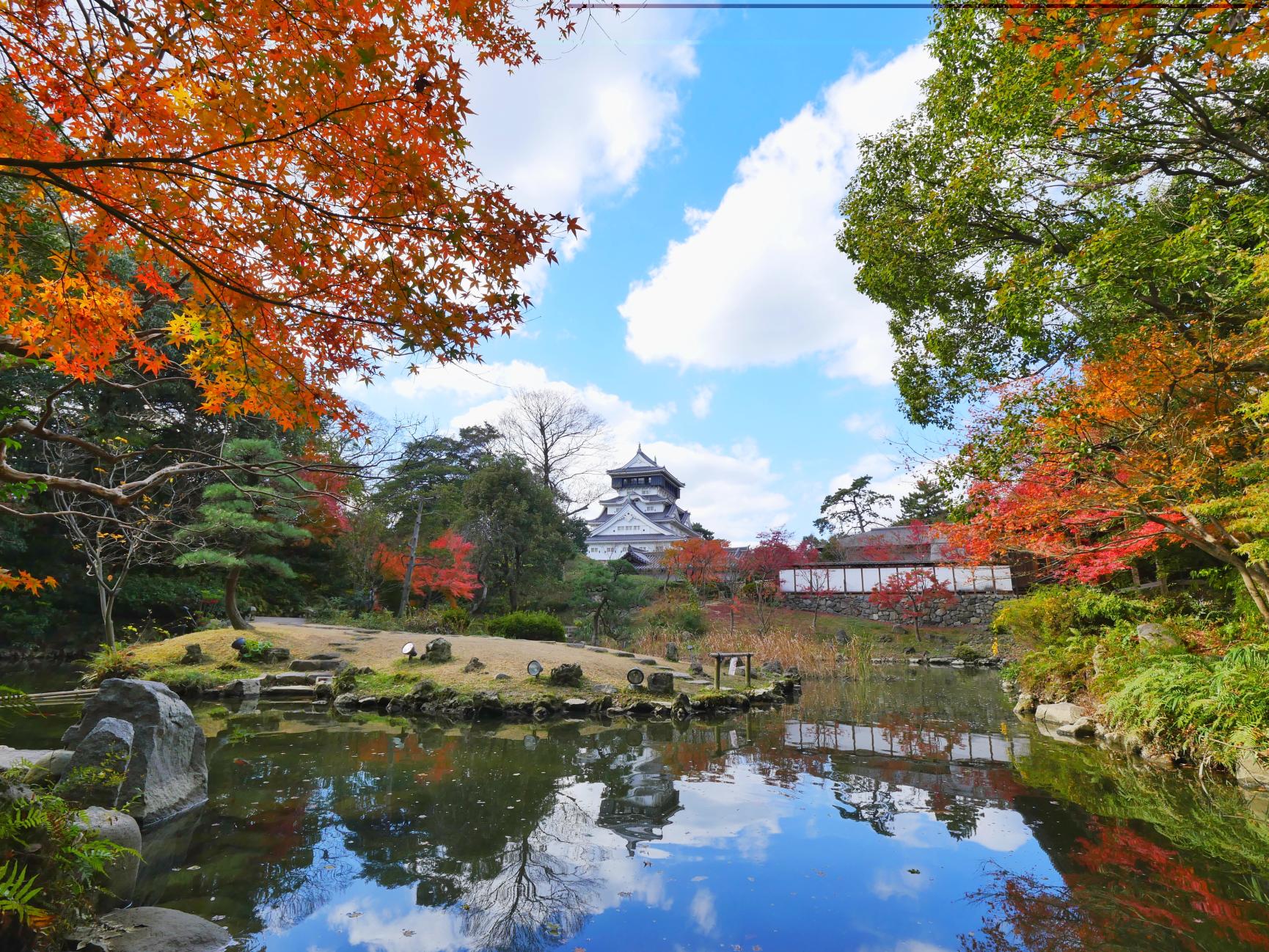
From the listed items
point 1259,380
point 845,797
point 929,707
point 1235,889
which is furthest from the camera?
point 929,707

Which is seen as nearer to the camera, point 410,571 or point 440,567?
point 410,571

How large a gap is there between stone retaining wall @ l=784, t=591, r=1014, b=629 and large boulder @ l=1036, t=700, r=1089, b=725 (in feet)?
44.3

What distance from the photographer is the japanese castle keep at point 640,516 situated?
113 feet

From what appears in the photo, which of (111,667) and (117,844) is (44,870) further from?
(111,667)

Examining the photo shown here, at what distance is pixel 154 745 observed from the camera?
4.26 metres

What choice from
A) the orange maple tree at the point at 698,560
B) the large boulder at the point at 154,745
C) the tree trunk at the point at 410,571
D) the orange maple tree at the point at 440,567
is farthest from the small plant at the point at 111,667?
the orange maple tree at the point at 698,560

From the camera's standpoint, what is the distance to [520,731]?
7.62m

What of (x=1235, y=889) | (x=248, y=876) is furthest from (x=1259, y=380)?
(x=248, y=876)

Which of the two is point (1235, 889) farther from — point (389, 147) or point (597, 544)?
point (597, 544)

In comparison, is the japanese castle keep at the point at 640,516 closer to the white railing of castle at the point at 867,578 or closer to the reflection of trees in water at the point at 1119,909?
the white railing of castle at the point at 867,578

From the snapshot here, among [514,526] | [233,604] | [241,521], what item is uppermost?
[514,526]

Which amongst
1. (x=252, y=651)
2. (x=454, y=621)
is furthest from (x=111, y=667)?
(x=454, y=621)

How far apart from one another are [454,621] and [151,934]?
11714 mm

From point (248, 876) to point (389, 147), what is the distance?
384cm
